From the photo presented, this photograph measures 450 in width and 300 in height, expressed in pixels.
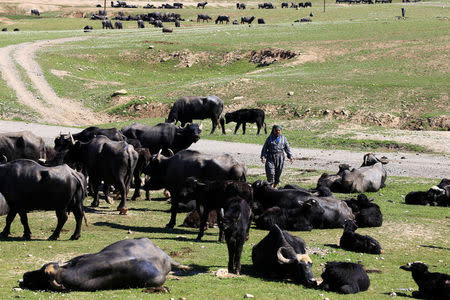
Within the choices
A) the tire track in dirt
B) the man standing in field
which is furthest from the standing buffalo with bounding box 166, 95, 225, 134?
the man standing in field

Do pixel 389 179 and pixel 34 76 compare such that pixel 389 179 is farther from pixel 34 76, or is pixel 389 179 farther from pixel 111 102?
pixel 34 76

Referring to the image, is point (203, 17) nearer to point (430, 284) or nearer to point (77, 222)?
point (77, 222)

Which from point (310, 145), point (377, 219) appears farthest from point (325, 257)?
point (310, 145)

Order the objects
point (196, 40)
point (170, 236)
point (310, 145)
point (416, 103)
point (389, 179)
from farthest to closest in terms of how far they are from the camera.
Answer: point (196, 40) < point (416, 103) < point (310, 145) < point (389, 179) < point (170, 236)

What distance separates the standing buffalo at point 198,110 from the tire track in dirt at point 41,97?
823 cm

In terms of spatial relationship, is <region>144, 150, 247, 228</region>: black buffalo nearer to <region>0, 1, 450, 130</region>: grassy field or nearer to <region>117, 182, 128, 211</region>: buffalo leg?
<region>117, 182, 128, 211</region>: buffalo leg

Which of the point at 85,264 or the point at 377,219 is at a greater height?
the point at 85,264

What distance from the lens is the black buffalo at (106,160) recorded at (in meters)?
21.0

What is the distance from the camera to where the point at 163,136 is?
28375 millimetres

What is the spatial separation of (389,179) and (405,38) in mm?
43656

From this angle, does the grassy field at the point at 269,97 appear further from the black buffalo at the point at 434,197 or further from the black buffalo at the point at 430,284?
the black buffalo at the point at 434,197

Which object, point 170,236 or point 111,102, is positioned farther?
point 111,102

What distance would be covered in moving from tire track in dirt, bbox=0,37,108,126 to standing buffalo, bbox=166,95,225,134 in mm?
8228

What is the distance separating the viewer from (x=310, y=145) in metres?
35.9
